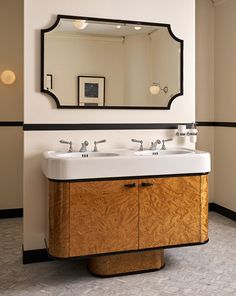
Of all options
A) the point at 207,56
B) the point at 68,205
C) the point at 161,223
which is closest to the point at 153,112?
the point at 161,223

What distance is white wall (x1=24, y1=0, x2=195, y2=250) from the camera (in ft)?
8.57

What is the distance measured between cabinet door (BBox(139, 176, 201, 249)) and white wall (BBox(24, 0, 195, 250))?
64cm

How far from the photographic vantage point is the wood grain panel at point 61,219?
7.09 feet

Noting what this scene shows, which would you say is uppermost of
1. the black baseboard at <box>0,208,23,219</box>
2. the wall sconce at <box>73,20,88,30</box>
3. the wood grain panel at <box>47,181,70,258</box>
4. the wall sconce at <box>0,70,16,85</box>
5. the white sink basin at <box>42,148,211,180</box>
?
the wall sconce at <box>73,20,88,30</box>

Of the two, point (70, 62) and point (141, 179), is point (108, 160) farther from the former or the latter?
point (70, 62)

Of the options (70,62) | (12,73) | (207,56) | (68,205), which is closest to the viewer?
(68,205)

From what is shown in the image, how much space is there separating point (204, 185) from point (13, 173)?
224 cm

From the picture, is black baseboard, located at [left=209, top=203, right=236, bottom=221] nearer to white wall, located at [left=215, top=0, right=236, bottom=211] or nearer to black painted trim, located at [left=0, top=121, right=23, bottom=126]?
white wall, located at [left=215, top=0, right=236, bottom=211]

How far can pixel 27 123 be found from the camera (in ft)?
8.54

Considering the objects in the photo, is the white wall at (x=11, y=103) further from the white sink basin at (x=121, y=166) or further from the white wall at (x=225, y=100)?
the white wall at (x=225, y=100)

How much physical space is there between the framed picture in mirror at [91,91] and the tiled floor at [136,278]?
1.28m

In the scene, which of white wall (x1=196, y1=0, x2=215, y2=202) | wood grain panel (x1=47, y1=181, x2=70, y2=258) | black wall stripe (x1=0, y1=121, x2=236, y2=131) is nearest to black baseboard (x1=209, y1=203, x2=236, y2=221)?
white wall (x1=196, y1=0, x2=215, y2=202)

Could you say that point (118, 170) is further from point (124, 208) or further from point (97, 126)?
point (97, 126)

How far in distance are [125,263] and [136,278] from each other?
13 cm
